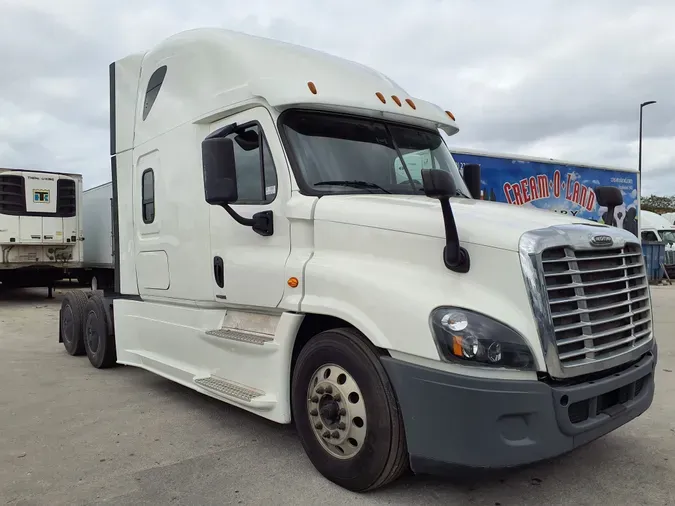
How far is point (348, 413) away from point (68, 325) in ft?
19.0

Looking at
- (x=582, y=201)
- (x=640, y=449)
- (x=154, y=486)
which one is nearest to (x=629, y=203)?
(x=582, y=201)

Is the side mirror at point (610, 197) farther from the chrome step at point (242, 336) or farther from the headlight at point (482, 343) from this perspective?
the chrome step at point (242, 336)

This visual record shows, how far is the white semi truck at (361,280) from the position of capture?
3.00 metres

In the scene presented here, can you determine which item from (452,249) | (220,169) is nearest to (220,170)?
(220,169)

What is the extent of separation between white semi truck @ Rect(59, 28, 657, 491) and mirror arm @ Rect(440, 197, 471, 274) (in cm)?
1

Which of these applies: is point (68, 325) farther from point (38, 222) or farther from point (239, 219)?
point (38, 222)

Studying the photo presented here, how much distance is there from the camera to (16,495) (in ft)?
11.8

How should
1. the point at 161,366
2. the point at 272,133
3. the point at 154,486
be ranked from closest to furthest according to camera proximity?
the point at 154,486 < the point at 272,133 < the point at 161,366

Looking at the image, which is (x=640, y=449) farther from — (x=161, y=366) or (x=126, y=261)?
(x=126, y=261)

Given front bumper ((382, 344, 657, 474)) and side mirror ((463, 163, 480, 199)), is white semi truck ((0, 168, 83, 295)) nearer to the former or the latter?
side mirror ((463, 163, 480, 199))

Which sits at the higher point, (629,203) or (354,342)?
(629,203)

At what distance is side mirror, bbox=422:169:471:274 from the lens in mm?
3031

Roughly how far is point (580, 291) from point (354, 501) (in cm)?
174

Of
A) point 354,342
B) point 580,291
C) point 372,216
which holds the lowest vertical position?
point 354,342
